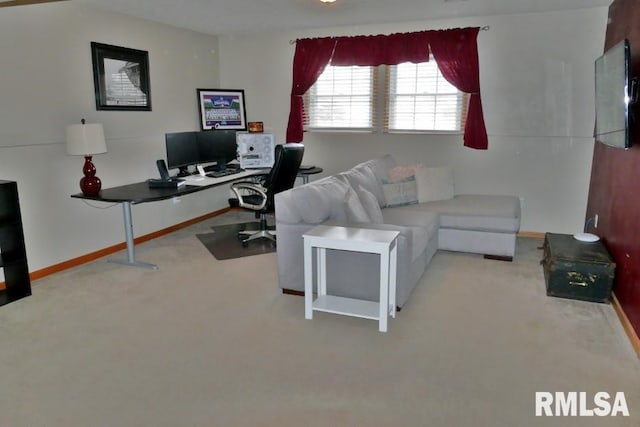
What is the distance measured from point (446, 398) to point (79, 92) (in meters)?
3.98

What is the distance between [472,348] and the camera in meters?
2.76

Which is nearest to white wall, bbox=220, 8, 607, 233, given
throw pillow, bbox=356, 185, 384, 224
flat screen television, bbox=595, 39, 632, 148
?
flat screen television, bbox=595, 39, 632, 148

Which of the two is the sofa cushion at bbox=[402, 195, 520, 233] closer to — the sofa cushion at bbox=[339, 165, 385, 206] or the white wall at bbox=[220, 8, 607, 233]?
the sofa cushion at bbox=[339, 165, 385, 206]

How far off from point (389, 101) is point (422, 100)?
0.39m

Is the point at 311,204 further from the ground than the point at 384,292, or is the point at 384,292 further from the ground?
the point at 311,204

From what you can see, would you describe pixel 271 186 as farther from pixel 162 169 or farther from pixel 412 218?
pixel 412 218

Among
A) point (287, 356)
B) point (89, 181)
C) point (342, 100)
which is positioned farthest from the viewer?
point (342, 100)

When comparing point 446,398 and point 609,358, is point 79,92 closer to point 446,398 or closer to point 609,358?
point 446,398

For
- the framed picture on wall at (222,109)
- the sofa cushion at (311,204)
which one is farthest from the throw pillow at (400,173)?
the framed picture on wall at (222,109)

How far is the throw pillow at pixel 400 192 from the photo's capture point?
15.3 feet

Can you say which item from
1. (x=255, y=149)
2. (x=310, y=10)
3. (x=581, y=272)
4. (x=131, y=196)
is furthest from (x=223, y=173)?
(x=581, y=272)

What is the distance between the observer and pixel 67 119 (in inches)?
162

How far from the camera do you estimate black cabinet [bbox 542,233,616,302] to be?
3.30 meters

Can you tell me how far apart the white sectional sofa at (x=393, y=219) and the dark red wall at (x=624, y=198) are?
0.77 metres
